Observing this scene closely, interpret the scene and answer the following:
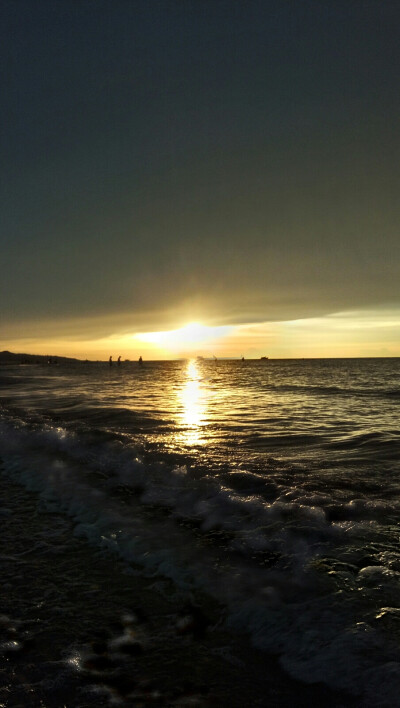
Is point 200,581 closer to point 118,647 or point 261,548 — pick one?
point 261,548

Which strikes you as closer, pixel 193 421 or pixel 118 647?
pixel 118 647

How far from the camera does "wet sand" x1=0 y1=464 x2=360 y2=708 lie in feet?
10.5

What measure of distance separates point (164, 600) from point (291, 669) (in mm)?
1476

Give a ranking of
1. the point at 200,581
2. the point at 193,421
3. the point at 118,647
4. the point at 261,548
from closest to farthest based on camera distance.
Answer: the point at 118,647 < the point at 200,581 < the point at 261,548 < the point at 193,421

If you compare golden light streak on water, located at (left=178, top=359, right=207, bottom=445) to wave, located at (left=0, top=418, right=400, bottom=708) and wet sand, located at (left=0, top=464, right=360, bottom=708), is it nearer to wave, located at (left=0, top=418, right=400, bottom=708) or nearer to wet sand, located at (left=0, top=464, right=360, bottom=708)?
wave, located at (left=0, top=418, right=400, bottom=708)

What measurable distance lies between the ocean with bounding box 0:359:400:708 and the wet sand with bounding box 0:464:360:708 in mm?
14

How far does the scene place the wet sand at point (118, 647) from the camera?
3.21m

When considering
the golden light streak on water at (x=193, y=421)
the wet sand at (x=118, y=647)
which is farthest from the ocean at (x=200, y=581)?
the golden light streak on water at (x=193, y=421)

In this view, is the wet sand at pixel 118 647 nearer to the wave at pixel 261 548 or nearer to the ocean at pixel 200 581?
the ocean at pixel 200 581

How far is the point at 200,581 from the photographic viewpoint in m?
4.94

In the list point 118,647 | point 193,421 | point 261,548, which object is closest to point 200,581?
point 261,548

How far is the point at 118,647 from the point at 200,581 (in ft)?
4.59

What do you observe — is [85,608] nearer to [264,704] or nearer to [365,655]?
[264,704]

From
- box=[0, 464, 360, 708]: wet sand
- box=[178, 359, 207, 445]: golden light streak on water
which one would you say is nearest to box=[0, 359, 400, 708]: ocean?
box=[0, 464, 360, 708]: wet sand
